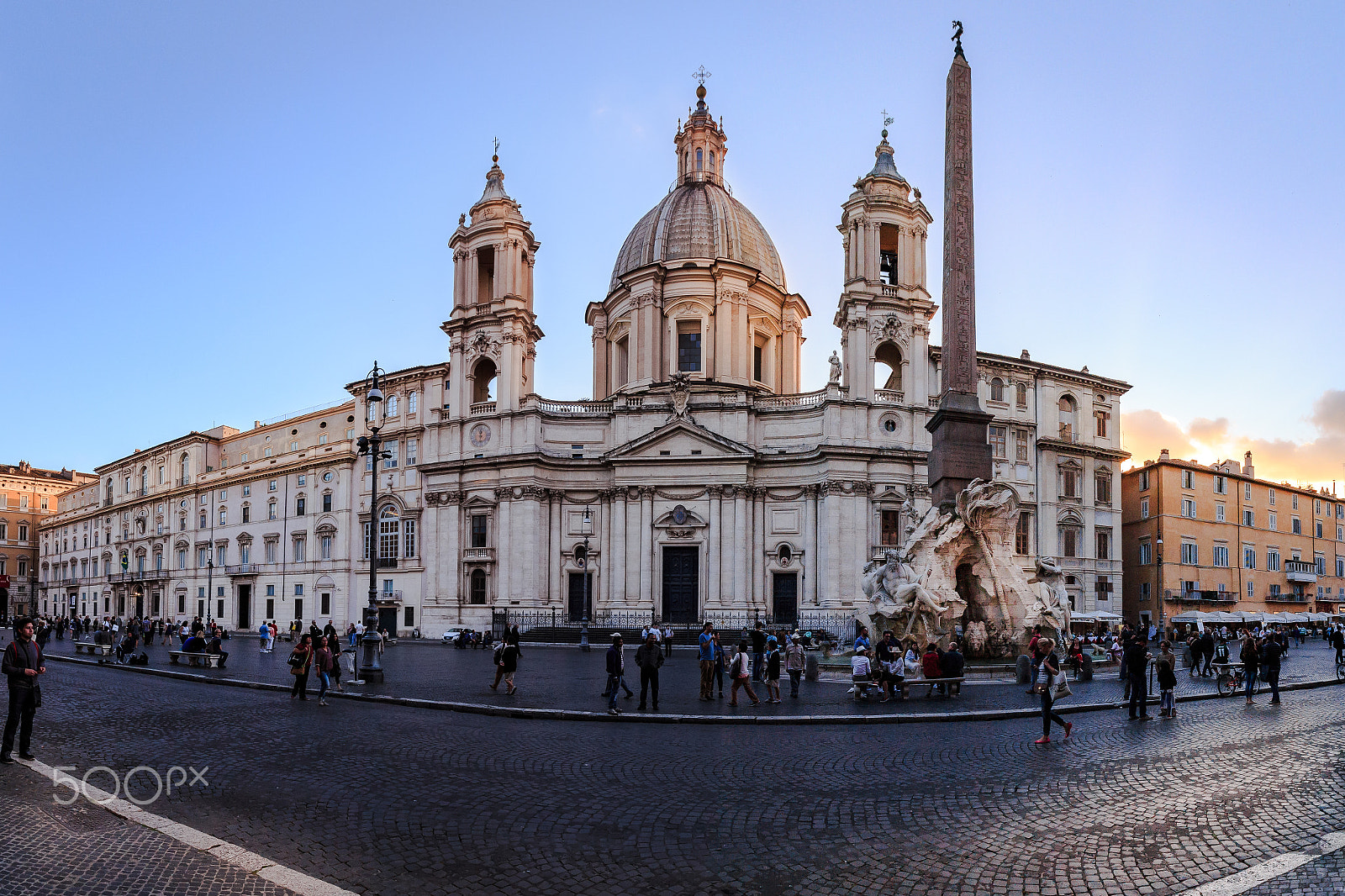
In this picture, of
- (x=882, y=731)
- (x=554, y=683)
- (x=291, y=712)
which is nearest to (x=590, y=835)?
(x=882, y=731)

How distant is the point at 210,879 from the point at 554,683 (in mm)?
16052

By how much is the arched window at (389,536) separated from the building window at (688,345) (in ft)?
59.9

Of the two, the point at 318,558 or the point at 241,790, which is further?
the point at 318,558

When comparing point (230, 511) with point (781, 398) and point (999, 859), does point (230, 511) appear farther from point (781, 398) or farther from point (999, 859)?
point (999, 859)

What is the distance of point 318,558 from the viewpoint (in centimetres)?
5622

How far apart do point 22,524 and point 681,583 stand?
80.1 meters

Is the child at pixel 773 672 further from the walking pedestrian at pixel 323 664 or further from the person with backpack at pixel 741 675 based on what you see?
the walking pedestrian at pixel 323 664

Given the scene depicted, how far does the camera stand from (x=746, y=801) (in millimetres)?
9031

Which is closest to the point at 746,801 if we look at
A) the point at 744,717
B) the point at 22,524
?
the point at 744,717

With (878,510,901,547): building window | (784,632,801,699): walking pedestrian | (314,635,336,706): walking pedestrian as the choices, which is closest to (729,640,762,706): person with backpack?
(784,632,801,699): walking pedestrian

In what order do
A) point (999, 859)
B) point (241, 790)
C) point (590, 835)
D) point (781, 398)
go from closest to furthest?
point (999, 859), point (590, 835), point (241, 790), point (781, 398)

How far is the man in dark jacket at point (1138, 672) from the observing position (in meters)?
15.1

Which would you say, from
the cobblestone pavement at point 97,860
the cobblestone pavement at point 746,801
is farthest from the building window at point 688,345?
the cobblestone pavement at point 97,860

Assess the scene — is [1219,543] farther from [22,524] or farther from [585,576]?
[22,524]
